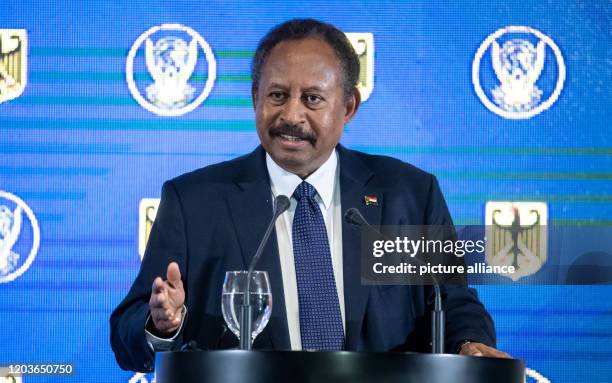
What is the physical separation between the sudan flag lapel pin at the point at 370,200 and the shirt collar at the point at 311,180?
120mm

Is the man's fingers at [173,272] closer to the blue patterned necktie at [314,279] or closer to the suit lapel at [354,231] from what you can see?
the blue patterned necktie at [314,279]

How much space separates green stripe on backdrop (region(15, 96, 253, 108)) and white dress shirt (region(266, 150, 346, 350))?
67 centimetres

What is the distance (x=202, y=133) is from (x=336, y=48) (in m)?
0.81

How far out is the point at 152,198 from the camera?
4398 millimetres

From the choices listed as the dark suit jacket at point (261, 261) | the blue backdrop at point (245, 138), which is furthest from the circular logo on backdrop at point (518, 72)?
the dark suit jacket at point (261, 261)

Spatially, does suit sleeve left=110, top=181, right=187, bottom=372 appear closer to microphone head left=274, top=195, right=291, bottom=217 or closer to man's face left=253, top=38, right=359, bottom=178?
man's face left=253, top=38, right=359, bottom=178

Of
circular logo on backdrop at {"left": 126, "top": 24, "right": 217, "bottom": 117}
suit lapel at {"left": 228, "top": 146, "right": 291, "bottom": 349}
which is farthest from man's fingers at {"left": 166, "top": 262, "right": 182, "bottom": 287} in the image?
circular logo on backdrop at {"left": 126, "top": 24, "right": 217, "bottom": 117}

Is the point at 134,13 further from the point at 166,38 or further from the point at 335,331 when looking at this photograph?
the point at 335,331

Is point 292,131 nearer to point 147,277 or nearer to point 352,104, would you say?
point 352,104

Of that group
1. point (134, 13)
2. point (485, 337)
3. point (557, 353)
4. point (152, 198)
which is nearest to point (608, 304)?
point (557, 353)

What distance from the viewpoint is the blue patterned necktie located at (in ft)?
11.7

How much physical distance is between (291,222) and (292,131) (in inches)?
12.4

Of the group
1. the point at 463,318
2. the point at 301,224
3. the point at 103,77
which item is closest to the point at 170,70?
the point at 103,77

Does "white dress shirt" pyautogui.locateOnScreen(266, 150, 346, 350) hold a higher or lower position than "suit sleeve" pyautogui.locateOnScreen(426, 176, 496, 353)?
higher
